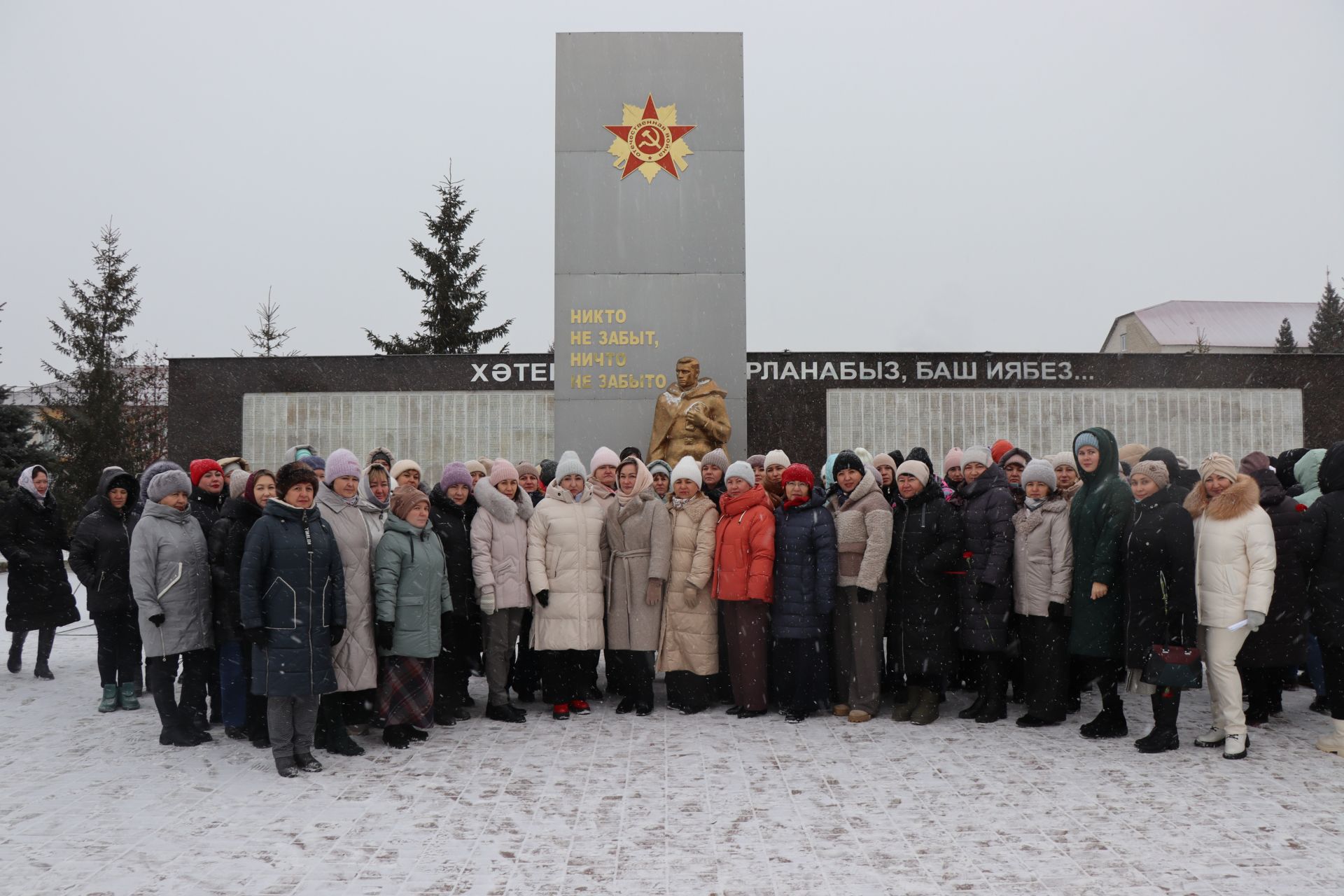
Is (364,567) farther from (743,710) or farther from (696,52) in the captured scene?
(696,52)

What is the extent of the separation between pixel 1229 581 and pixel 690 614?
3127 mm

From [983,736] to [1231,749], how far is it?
126 cm

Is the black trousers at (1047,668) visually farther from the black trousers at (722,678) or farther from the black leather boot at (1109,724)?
the black trousers at (722,678)

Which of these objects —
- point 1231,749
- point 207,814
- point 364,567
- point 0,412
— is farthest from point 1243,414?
point 0,412

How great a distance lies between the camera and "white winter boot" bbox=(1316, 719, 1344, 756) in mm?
5520

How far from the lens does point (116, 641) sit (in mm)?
6902

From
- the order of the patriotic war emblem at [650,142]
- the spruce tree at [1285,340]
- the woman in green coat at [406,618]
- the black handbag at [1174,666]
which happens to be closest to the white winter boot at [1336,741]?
the black handbag at [1174,666]

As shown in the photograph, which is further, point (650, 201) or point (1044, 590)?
point (650, 201)

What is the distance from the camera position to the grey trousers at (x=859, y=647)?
21.3ft

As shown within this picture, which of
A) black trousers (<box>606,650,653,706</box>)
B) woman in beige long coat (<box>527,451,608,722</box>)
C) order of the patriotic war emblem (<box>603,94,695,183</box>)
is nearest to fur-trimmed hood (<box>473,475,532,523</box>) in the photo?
woman in beige long coat (<box>527,451,608,722</box>)

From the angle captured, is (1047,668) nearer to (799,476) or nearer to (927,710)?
(927,710)

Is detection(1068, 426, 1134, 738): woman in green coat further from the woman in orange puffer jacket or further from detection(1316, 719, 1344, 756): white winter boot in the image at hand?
the woman in orange puffer jacket

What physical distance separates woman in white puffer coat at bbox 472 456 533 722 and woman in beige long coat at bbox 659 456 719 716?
0.95 m

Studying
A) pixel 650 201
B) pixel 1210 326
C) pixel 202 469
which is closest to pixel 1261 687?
pixel 202 469
